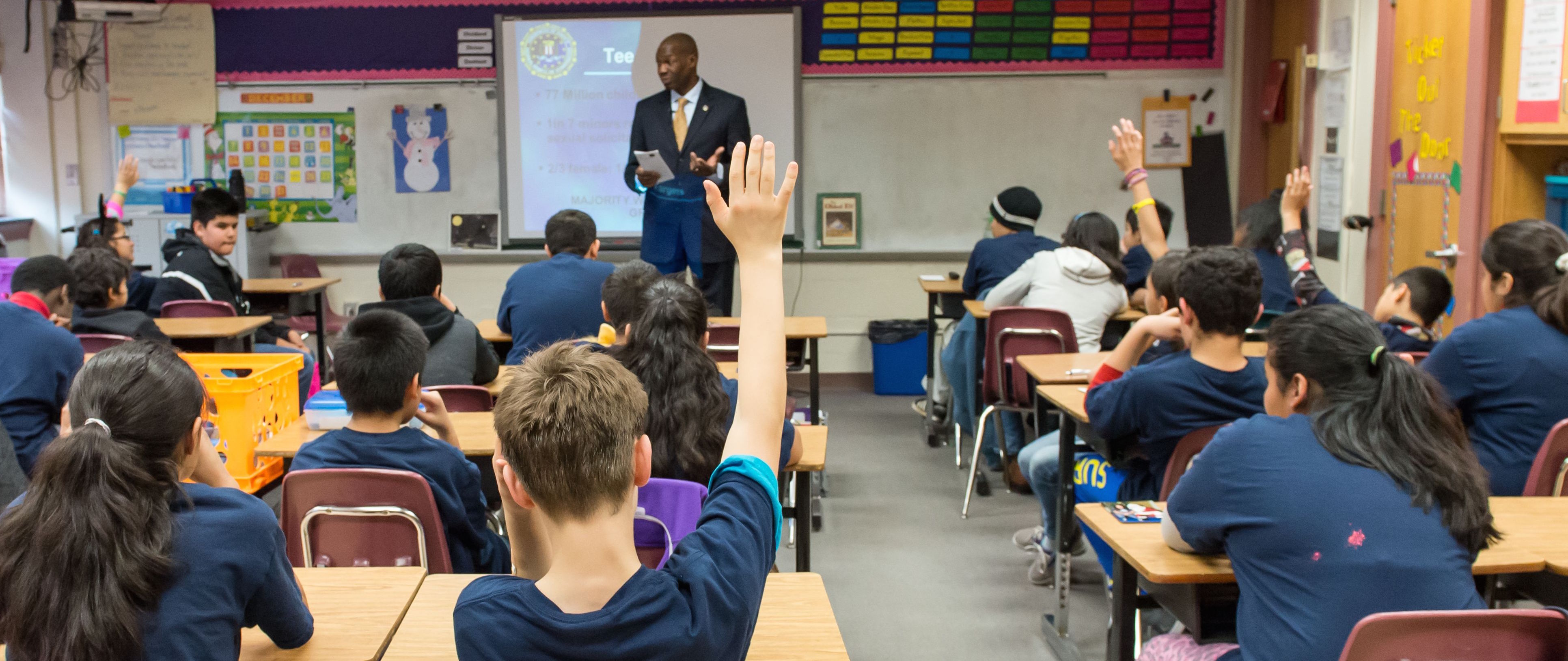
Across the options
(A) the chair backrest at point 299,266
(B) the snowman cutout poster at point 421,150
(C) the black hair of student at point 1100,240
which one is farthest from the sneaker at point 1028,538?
(A) the chair backrest at point 299,266

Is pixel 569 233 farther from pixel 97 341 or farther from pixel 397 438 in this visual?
pixel 397 438

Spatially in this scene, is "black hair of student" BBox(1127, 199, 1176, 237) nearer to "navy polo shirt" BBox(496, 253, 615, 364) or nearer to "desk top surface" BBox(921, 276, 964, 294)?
"desk top surface" BBox(921, 276, 964, 294)

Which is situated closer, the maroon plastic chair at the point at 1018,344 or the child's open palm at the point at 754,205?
the child's open palm at the point at 754,205

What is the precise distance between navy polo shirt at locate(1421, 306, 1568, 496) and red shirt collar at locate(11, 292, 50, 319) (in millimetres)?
3870

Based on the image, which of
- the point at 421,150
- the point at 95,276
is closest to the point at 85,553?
the point at 95,276

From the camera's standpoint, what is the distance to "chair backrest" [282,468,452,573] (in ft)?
7.27

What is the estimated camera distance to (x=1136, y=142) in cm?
387

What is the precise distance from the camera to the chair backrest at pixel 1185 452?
8.34 feet

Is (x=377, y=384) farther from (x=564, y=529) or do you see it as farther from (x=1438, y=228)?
(x=1438, y=228)

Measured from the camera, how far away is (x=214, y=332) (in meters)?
4.38

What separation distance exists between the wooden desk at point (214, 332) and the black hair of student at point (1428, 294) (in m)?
4.14

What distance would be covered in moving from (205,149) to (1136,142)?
5422mm

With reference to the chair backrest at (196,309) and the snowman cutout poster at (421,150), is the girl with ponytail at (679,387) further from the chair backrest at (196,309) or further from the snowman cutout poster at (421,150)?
the snowman cutout poster at (421,150)

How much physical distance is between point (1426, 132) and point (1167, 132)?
6.78ft
